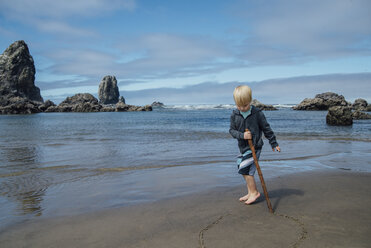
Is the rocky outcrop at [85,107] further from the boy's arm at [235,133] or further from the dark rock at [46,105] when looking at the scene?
the boy's arm at [235,133]

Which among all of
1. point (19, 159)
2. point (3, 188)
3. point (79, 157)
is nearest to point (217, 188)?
point (3, 188)

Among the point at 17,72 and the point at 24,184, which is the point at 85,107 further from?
the point at 24,184

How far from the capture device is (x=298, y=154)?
891 centimetres

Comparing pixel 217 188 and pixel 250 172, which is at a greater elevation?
pixel 250 172

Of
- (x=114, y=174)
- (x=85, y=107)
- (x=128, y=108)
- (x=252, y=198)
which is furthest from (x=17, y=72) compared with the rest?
(x=252, y=198)

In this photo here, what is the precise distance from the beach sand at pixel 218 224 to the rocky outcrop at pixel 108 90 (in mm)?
138974

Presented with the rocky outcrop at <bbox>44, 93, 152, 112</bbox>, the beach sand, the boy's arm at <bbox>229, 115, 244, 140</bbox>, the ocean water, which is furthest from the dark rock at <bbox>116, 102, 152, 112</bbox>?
the boy's arm at <bbox>229, 115, 244, 140</bbox>

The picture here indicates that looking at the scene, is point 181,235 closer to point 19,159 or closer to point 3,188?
point 3,188

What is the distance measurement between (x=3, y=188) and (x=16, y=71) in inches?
4206

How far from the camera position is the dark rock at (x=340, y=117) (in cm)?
2116

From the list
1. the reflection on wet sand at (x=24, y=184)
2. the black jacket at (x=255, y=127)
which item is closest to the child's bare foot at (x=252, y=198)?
the black jacket at (x=255, y=127)

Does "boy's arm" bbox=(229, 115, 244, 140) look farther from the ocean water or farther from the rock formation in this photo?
the rock formation

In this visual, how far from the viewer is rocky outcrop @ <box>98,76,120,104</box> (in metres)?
137

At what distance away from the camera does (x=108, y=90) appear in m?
137
